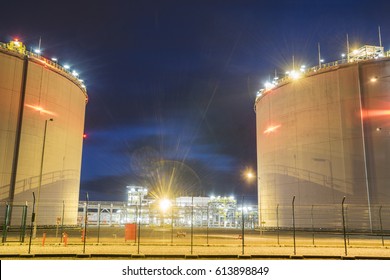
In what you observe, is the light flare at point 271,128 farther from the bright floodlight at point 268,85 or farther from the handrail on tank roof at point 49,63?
the handrail on tank roof at point 49,63

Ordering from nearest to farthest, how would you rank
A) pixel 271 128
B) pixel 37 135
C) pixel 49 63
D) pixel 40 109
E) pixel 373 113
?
pixel 373 113
pixel 37 135
pixel 40 109
pixel 49 63
pixel 271 128

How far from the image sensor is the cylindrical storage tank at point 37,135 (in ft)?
130

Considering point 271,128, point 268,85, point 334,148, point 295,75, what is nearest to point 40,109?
point 271,128

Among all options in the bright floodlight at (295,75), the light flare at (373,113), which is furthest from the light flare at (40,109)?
the light flare at (373,113)

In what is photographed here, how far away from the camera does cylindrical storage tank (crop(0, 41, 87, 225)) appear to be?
3975cm

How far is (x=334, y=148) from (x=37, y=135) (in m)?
33.6

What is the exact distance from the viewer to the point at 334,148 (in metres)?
42.3

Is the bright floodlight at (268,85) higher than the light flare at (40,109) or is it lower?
higher

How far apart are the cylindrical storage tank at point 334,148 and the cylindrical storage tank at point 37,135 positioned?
24607 millimetres

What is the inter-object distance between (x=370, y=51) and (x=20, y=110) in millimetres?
41773

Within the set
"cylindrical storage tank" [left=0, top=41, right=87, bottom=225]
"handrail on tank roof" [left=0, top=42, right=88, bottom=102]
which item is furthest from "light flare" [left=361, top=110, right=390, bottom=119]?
"handrail on tank roof" [left=0, top=42, right=88, bottom=102]

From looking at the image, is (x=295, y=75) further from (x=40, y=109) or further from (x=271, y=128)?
(x=40, y=109)
